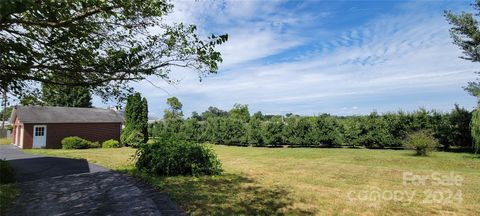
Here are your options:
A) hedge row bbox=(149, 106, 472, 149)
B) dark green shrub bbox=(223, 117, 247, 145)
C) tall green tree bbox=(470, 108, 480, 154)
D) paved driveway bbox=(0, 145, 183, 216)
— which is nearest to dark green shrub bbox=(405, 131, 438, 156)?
tall green tree bbox=(470, 108, 480, 154)

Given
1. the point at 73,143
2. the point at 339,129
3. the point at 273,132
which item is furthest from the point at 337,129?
the point at 73,143

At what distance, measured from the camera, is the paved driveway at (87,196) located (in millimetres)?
6985

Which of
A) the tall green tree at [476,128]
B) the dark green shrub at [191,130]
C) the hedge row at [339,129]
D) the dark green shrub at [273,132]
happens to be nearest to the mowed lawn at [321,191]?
the tall green tree at [476,128]

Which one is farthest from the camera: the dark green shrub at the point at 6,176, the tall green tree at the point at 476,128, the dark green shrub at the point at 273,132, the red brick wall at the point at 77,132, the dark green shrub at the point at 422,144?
the red brick wall at the point at 77,132

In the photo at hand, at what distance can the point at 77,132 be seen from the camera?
3091cm

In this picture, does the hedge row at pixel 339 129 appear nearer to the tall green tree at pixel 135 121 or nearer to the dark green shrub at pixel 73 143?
the tall green tree at pixel 135 121

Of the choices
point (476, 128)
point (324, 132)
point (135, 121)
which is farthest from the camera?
point (135, 121)

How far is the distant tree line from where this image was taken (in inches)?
810

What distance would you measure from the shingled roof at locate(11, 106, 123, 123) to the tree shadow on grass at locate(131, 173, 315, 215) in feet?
74.7

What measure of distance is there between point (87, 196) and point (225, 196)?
356 centimetres

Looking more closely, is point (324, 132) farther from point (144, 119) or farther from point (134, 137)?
point (134, 137)

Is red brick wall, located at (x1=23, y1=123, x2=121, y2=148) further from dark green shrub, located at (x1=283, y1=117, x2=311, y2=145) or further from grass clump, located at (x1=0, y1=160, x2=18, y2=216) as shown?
grass clump, located at (x1=0, y1=160, x2=18, y2=216)

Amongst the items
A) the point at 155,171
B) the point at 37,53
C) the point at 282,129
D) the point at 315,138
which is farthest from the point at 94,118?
the point at 37,53

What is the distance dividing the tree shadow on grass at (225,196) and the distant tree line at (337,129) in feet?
32.6
